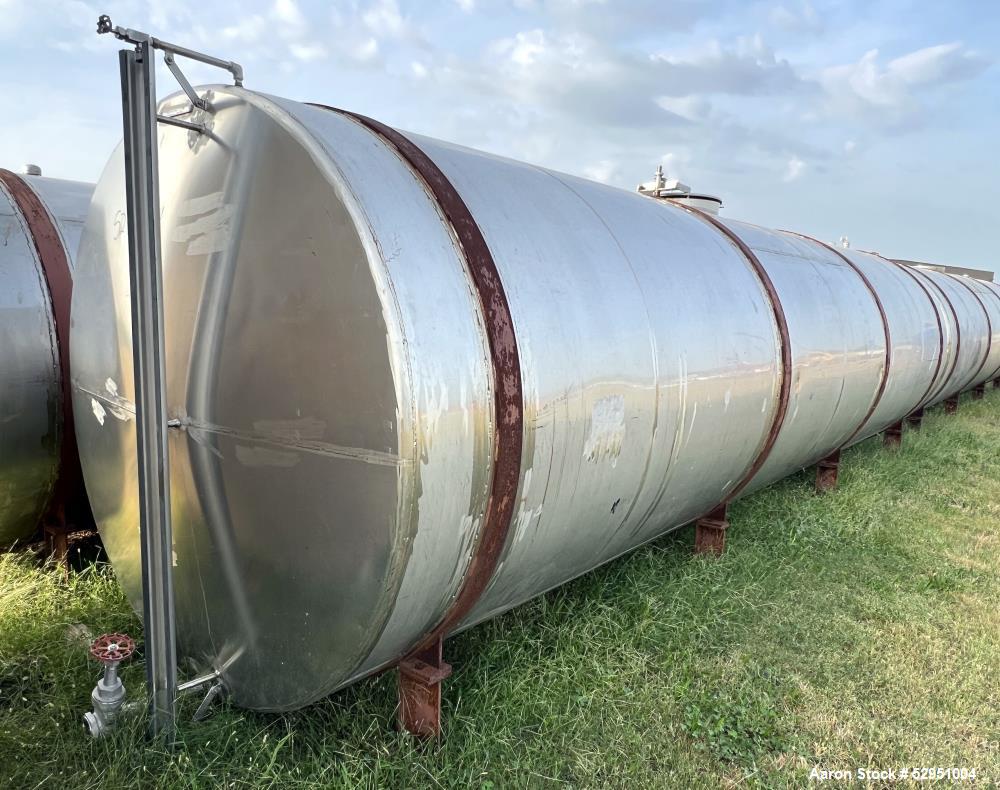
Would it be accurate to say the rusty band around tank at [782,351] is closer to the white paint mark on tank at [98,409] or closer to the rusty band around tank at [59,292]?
the white paint mark on tank at [98,409]

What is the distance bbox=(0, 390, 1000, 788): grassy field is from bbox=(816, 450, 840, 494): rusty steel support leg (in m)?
1.52

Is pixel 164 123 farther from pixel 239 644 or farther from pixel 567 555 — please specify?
pixel 567 555

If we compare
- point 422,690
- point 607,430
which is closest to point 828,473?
point 607,430

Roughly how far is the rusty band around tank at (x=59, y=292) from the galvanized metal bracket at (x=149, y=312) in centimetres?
154

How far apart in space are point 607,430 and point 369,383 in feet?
3.45

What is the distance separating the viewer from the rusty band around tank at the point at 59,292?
3416mm

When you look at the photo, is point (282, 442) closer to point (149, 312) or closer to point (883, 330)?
point (149, 312)

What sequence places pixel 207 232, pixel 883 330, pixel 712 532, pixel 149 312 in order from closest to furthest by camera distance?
pixel 149 312 < pixel 207 232 < pixel 712 532 < pixel 883 330

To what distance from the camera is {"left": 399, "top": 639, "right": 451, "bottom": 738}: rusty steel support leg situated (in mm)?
2541

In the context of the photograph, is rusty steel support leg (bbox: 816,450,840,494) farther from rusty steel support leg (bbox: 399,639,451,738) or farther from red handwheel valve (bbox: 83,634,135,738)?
red handwheel valve (bbox: 83,634,135,738)

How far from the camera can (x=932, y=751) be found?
2863 mm

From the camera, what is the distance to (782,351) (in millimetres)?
3979

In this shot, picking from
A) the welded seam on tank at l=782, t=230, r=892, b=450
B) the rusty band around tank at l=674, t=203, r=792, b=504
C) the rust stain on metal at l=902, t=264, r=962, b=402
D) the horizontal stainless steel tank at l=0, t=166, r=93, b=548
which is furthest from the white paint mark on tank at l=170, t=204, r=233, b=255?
the rust stain on metal at l=902, t=264, r=962, b=402

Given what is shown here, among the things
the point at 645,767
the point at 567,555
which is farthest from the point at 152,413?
the point at 645,767
